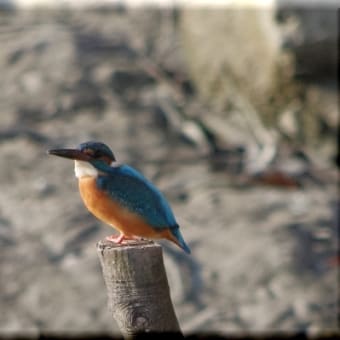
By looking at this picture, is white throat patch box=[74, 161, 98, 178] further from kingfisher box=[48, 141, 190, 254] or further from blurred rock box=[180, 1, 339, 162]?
blurred rock box=[180, 1, 339, 162]

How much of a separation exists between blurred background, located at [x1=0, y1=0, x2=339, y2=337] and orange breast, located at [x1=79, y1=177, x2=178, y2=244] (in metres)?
3.80

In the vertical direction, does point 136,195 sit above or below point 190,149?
above

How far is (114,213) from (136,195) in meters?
0.08

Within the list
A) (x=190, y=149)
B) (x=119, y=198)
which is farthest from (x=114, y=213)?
(x=190, y=149)

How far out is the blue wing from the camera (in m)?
3.05

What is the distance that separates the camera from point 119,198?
10.0 feet

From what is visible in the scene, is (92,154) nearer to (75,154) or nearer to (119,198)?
(75,154)

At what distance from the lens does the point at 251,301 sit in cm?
707

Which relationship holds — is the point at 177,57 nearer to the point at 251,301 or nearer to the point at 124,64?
the point at 124,64

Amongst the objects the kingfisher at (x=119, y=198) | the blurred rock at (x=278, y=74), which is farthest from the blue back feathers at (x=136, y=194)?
the blurred rock at (x=278, y=74)

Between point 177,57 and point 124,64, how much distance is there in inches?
35.1

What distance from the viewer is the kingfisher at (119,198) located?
3.01 metres

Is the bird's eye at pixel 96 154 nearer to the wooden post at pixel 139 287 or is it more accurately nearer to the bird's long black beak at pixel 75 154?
the bird's long black beak at pixel 75 154

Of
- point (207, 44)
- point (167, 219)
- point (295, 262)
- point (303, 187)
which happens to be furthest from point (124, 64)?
point (167, 219)
